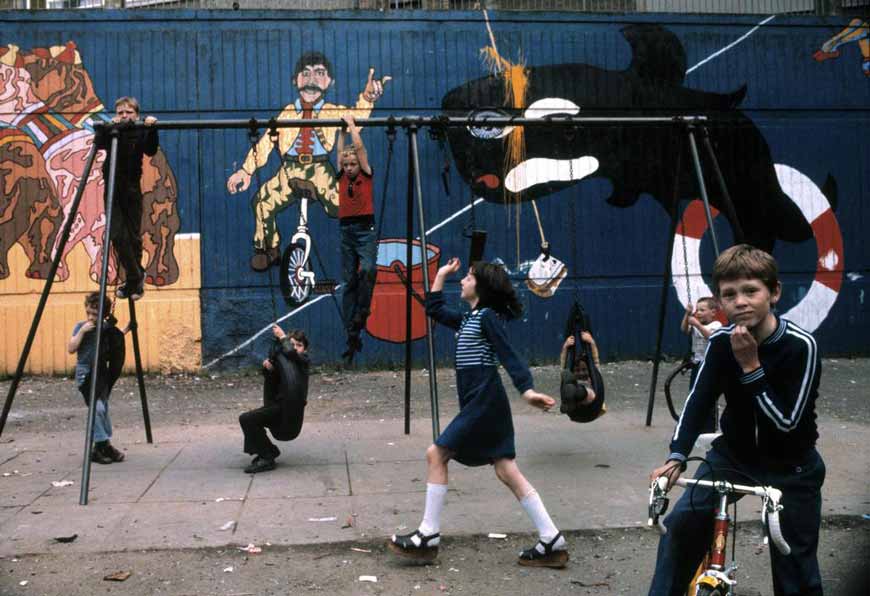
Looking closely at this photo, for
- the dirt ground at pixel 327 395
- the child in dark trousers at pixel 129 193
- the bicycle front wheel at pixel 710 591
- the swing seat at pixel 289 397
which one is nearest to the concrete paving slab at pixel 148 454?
the dirt ground at pixel 327 395

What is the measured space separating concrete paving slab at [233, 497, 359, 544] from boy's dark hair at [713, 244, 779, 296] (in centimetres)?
315

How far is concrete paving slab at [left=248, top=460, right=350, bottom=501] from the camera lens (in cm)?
650

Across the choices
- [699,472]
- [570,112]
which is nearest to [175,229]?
[570,112]

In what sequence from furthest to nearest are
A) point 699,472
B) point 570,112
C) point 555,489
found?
point 570,112
point 555,489
point 699,472

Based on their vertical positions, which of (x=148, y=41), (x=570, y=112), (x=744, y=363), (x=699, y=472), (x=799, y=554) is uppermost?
(x=148, y=41)

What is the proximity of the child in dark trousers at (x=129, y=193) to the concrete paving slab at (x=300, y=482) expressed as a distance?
2161 millimetres

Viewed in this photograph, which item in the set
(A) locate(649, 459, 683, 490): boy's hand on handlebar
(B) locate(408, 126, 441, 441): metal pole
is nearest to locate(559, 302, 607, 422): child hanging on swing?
(B) locate(408, 126, 441, 441): metal pole

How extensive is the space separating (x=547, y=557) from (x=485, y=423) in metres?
0.79

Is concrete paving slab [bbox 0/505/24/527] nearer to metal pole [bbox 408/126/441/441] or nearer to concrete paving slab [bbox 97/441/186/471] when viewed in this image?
concrete paving slab [bbox 97/441/186/471]

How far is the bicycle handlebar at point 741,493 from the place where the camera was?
2.80 meters

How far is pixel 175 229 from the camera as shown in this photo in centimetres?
1187

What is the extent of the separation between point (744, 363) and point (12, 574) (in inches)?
160

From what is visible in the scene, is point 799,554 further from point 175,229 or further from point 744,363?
point 175,229

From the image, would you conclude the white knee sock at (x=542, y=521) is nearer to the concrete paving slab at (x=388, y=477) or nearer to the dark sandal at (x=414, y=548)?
the dark sandal at (x=414, y=548)
